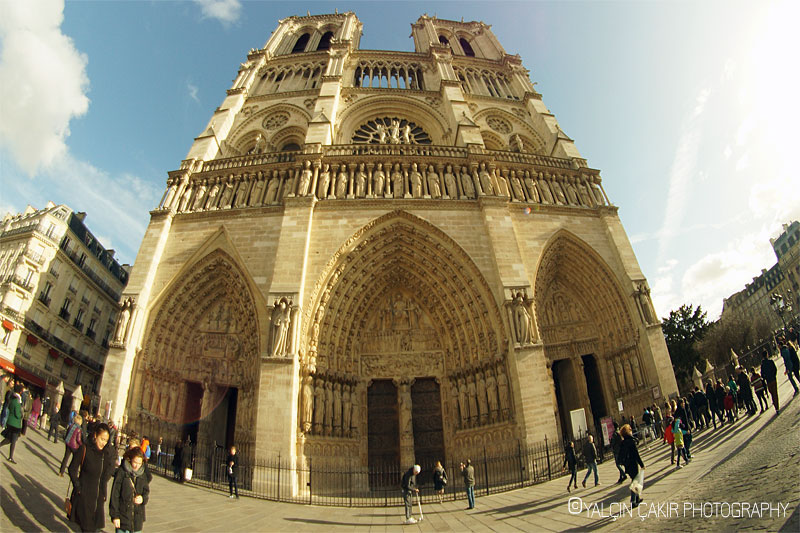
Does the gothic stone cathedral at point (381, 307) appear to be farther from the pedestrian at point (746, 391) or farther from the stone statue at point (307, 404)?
the pedestrian at point (746, 391)

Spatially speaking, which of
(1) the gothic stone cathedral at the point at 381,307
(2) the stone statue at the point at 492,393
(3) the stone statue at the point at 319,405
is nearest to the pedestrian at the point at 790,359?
(1) the gothic stone cathedral at the point at 381,307

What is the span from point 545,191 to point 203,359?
12.5 m

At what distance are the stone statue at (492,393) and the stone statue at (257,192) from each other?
905cm

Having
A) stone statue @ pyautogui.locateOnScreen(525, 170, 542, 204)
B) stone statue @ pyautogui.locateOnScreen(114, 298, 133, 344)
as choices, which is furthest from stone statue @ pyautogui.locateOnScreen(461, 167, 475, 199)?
stone statue @ pyautogui.locateOnScreen(114, 298, 133, 344)

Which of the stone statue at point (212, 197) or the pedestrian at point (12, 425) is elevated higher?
the stone statue at point (212, 197)

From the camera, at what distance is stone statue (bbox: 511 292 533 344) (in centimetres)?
940

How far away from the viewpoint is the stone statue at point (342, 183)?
12.1 meters

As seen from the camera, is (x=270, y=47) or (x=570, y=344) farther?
(x=270, y=47)

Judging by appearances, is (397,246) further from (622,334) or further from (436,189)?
(622,334)

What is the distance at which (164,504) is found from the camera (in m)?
5.82

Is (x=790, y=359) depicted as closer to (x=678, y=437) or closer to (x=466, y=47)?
(x=678, y=437)

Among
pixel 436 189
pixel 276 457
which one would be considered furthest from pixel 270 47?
pixel 276 457

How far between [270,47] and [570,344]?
22.5 metres

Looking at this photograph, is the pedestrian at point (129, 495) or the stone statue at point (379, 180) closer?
the pedestrian at point (129, 495)
